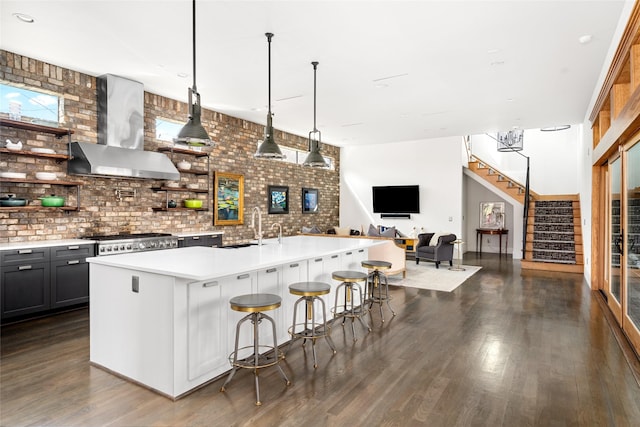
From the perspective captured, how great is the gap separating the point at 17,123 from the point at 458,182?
9.06m

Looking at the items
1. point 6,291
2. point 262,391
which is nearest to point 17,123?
point 6,291

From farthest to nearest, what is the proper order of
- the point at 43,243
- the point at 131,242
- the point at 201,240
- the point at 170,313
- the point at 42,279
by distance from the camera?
1. the point at 201,240
2. the point at 131,242
3. the point at 43,243
4. the point at 42,279
5. the point at 170,313

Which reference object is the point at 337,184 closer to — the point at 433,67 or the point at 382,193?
the point at 382,193

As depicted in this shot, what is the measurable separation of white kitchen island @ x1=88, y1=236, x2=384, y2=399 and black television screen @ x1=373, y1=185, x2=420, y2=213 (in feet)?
24.9

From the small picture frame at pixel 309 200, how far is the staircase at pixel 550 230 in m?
4.70

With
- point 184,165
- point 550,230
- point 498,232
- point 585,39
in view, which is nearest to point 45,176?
point 184,165

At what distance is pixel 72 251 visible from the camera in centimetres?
465

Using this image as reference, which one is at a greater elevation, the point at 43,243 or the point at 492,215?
the point at 492,215

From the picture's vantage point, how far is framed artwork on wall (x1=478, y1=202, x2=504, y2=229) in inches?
435

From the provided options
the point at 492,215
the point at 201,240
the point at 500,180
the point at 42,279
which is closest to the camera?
the point at 42,279

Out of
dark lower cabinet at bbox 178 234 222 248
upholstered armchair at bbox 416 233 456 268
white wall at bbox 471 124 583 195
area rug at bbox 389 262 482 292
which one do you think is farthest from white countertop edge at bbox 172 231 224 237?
white wall at bbox 471 124 583 195

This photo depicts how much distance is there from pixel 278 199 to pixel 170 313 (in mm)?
6443

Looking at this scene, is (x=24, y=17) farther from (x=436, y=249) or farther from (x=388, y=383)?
(x=436, y=249)

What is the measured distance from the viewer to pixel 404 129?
8.95 metres
